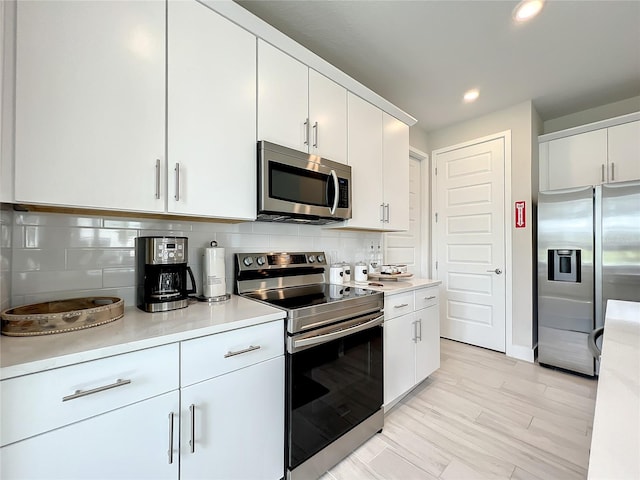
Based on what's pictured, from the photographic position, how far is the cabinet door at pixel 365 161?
6.79ft

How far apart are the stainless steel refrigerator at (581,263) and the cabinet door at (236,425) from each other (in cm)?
279

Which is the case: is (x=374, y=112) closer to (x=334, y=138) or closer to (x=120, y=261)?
(x=334, y=138)

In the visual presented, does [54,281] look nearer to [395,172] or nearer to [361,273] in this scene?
[361,273]

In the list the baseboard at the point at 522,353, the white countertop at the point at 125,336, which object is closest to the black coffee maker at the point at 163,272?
the white countertop at the point at 125,336

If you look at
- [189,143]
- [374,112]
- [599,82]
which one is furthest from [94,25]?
[599,82]

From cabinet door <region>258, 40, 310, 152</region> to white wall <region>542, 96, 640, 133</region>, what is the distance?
3.33 meters

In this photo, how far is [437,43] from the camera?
6.70 feet

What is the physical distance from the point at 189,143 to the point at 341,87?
4.03 ft

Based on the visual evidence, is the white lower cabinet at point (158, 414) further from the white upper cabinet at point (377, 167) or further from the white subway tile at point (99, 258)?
the white upper cabinet at point (377, 167)

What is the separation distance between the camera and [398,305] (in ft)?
6.39

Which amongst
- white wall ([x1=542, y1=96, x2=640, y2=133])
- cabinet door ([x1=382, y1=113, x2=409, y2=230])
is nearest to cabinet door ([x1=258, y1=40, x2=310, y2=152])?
cabinet door ([x1=382, y1=113, x2=409, y2=230])

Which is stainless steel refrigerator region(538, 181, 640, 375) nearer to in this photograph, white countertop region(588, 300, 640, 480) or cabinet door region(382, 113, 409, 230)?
cabinet door region(382, 113, 409, 230)

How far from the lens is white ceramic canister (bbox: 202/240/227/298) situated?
1.48 m

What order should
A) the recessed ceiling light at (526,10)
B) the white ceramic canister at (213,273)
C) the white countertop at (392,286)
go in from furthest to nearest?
the white countertop at (392,286) < the recessed ceiling light at (526,10) < the white ceramic canister at (213,273)
